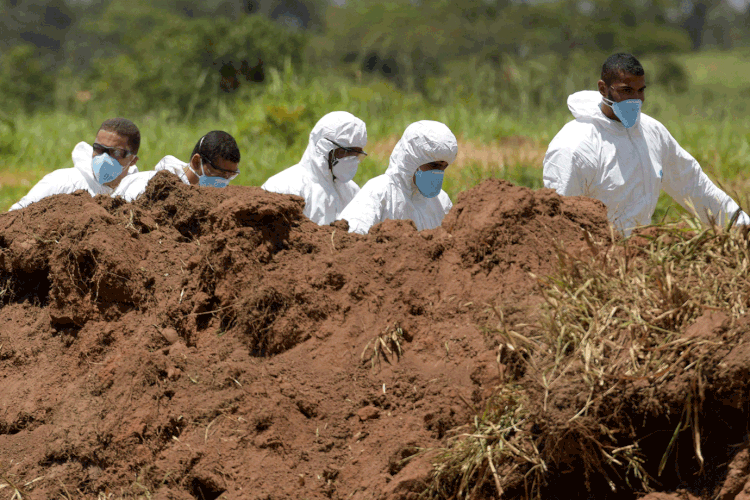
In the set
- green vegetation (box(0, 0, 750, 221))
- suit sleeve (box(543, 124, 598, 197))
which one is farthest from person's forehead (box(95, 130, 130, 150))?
green vegetation (box(0, 0, 750, 221))

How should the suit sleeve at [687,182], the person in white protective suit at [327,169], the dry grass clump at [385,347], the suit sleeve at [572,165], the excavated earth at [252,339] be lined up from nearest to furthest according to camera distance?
the excavated earth at [252,339] < the dry grass clump at [385,347] < the suit sleeve at [572,165] < the suit sleeve at [687,182] < the person in white protective suit at [327,169]

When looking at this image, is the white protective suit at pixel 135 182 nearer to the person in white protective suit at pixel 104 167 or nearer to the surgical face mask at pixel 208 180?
the surgical face mask at pixel 208 180

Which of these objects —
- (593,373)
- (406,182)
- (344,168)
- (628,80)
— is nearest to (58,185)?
(344,168)

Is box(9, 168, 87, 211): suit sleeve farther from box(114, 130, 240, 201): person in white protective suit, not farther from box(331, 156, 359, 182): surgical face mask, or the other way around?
box(331, 156, 359, 182): surgical face mask

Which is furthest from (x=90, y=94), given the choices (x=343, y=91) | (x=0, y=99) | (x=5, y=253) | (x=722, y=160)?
(x=5, y=253)

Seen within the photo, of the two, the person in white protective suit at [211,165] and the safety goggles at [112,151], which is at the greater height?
the safety goggles at [112,151]

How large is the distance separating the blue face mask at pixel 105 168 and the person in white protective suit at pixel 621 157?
111 inches

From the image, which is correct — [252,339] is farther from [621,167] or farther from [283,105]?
[283,105]

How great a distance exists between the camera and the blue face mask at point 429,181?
5125 millimetres

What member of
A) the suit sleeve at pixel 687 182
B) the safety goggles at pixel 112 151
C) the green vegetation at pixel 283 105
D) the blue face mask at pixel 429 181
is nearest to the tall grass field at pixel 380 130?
the green vegetation at pixel 283 105

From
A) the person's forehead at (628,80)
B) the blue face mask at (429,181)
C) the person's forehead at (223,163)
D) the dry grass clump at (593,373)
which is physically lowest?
the dry grass clump at (593,373)

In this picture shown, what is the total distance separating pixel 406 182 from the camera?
5211 millimetres

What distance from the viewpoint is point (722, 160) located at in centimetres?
995

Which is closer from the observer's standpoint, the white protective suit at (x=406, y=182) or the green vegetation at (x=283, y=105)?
the white protective suit at (x=406, y=182)
